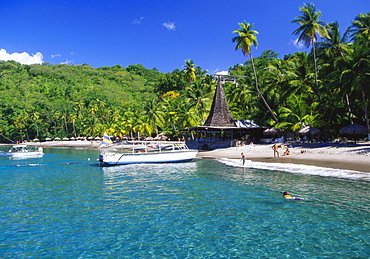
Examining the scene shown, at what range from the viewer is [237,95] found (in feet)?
142

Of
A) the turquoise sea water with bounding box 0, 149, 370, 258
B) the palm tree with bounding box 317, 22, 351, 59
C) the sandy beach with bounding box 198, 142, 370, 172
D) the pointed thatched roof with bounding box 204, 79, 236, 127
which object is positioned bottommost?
the turquoise sea water with bounding box 0, 149, 370, 258

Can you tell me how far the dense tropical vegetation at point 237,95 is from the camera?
29656 mm

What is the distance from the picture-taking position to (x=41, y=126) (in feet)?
264

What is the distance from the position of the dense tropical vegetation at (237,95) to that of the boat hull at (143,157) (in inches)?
522

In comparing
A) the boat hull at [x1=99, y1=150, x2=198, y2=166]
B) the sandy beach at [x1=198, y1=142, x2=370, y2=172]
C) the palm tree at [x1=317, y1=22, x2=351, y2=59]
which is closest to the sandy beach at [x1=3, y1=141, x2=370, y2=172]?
the sandy beach at [x1=198, y1=142, x2=370, y2=172]

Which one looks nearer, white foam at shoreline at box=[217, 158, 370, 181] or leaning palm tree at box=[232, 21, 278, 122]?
white foam at shoreline at box=[217, 158, 370, 181]

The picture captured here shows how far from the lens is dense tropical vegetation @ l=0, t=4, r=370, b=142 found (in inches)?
1168

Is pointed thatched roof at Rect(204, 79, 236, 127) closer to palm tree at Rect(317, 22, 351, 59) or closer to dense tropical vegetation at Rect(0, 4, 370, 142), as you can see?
dense tropical vegetation at Rect(0, 4, 370, 142)

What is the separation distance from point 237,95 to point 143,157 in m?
24.3

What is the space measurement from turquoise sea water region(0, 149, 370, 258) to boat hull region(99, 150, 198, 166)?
8618 millimetres

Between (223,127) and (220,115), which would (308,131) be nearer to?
(223,127)

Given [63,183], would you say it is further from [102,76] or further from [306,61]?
[102,76]

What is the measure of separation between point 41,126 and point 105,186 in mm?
76677

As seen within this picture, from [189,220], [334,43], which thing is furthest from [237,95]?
[189,220]
